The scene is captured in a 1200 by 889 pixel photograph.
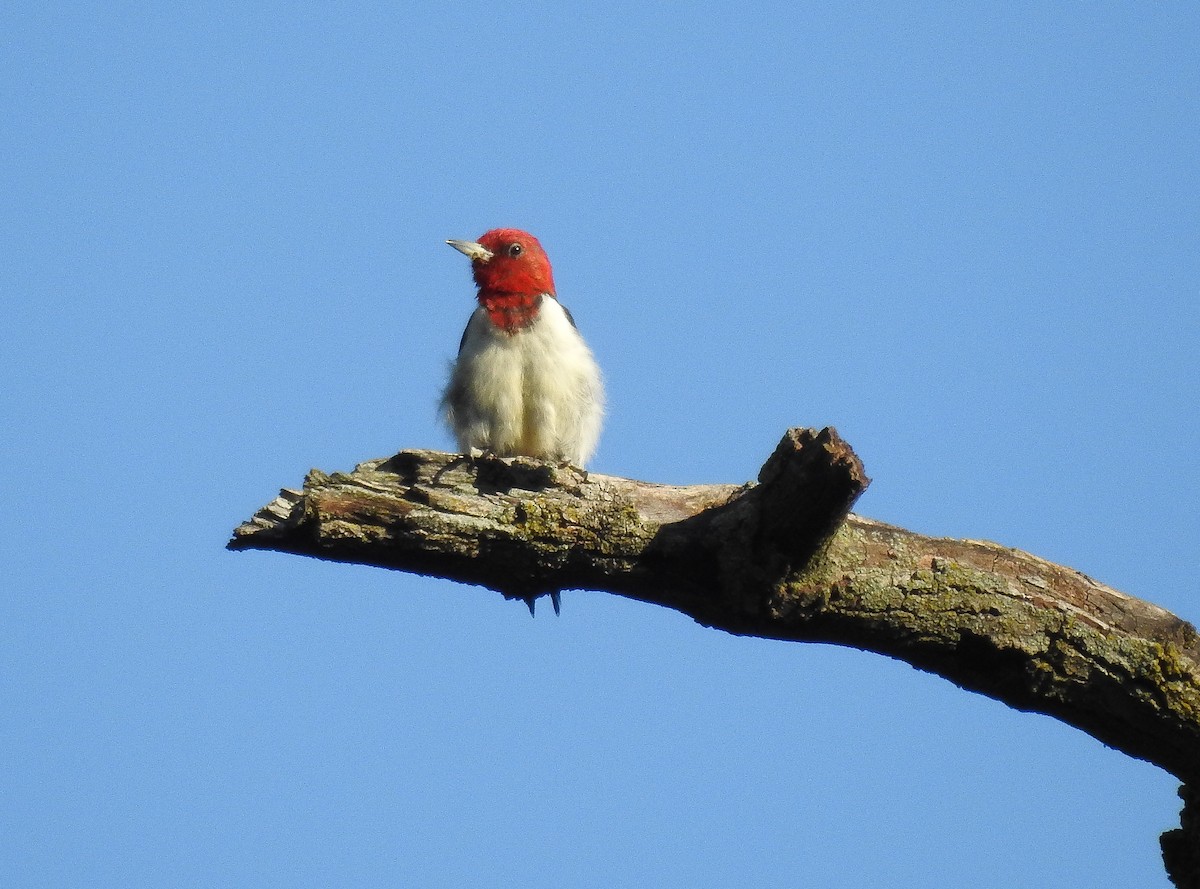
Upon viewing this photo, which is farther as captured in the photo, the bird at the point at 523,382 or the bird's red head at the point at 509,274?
the bird's red head at the point at 509,274

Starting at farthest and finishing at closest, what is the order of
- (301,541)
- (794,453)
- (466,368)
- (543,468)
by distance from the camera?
1. (466,368)
2. (543,468)
3. (301,541)
4. (794,453)

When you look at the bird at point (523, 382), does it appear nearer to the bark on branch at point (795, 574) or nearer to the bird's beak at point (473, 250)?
the bird's beak at point (473, 250)

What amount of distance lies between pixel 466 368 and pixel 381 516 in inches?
134

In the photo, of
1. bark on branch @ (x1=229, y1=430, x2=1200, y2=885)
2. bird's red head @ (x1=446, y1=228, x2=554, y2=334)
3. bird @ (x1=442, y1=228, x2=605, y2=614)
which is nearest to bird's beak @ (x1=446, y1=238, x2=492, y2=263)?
bird's red head @ (x1=446, y1=228, x2=554, y2=334)

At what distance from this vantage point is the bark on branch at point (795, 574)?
4.19 m

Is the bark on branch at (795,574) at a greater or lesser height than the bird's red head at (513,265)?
lesser

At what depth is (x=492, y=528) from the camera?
4.27 metres

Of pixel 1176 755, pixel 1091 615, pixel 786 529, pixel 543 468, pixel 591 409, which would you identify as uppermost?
pixel 591 409

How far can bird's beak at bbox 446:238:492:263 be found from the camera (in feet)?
27.1

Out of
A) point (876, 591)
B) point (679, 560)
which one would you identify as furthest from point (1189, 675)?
point (679, 560)

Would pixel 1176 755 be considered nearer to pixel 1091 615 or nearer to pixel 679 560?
pixel 1091 615

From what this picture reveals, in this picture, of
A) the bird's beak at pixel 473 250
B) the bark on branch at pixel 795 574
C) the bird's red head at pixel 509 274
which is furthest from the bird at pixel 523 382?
the bark on branch at pixel 795 574

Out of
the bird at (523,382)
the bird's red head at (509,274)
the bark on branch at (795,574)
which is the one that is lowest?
the bark on branch at (795,574)

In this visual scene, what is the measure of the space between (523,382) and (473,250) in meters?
1.28
